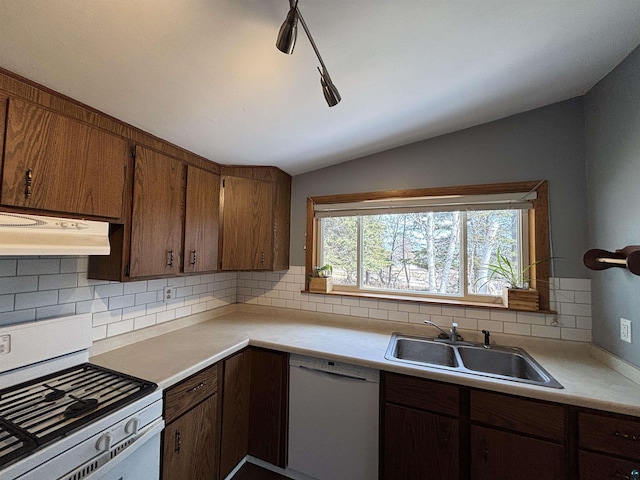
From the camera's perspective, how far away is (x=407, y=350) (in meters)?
1.95

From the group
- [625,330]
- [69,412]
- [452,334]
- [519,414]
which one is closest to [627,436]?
[519,414]

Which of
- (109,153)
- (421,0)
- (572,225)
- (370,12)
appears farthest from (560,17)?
(109,153)

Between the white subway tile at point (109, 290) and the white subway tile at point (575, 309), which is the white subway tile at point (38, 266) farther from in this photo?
the white subway tile at point (575, 309)

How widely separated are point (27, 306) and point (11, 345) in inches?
7.5

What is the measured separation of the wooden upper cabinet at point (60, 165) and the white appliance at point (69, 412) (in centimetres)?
61

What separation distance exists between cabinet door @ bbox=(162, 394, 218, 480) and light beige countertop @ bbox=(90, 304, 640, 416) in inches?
9.7

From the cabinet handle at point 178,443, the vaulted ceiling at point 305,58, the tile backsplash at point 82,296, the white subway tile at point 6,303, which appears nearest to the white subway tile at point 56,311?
the tile backsplash at point 82,296

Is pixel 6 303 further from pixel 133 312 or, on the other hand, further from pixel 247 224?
pixel 247 224

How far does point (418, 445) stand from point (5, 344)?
80.2 inches

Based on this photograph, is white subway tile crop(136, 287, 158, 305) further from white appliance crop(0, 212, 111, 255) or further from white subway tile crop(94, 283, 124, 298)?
white appliance crop(0, 212, 111, 255)

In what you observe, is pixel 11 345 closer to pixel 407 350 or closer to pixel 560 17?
pixel 407 350

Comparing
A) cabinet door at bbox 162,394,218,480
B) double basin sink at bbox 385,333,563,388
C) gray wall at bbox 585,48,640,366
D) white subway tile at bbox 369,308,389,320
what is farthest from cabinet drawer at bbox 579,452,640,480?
cabinet door at bbox 162,394,218,480

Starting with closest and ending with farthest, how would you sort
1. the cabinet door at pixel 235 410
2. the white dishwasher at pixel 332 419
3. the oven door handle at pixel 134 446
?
1. the oven door handle at pixel 134 446
2. the white dishwasher at pixel 332 419
3. the cabinet door at pixel 235 410

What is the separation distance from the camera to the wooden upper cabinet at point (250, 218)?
7.20 feet
